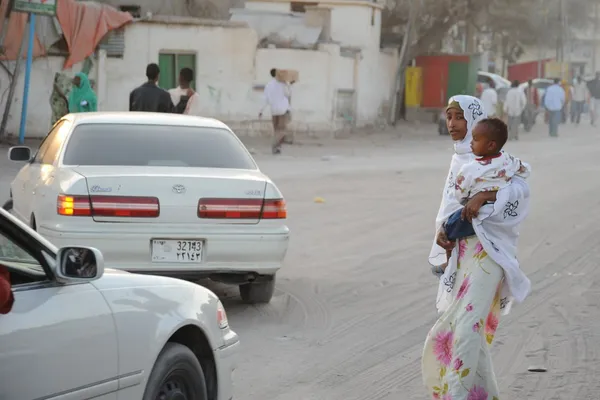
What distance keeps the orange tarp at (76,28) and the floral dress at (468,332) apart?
2023 centimetres

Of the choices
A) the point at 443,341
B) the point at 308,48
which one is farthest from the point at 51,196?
the point at 308,48

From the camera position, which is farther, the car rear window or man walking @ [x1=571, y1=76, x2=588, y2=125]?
man walking @ [x1=571, y1=76, x2=588, y2=125]

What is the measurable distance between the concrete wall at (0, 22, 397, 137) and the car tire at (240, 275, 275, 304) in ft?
56.2

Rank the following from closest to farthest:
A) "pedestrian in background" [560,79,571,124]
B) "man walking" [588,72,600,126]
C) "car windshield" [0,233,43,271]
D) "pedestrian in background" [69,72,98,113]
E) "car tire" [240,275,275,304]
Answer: "car windshield" [0,233,43,271] → "car tire" [240,275,275,304] → "pedestrian in background" [69,72,98,113] → "man walking" [588,72,600,126] → "pedestrian in background" [560,79,571,124]

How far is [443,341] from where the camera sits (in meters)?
6.02

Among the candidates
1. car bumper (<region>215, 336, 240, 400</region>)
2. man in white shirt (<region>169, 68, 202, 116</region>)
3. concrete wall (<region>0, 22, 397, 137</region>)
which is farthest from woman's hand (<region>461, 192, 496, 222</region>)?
concrete wall (<region>0, 22, 397, 137</region>)

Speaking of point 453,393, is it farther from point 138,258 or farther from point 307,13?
point 307,13

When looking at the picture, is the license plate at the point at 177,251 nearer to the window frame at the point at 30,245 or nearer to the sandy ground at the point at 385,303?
the sandy ground at the point at 385,303

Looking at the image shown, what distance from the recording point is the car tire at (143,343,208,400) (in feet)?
15.6

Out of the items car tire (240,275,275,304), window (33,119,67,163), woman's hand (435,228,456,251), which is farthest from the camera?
window (33,119,67,163)

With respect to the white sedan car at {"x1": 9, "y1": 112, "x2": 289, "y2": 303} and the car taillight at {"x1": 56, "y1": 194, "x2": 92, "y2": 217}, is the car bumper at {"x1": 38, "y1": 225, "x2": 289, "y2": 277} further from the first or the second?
the car taillight at {"x1": 56, "y1": 194, "x2": 92, "y2": 217}

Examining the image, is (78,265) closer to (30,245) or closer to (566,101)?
(30,245)

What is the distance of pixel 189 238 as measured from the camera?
8.66 metres

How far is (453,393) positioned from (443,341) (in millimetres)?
262
